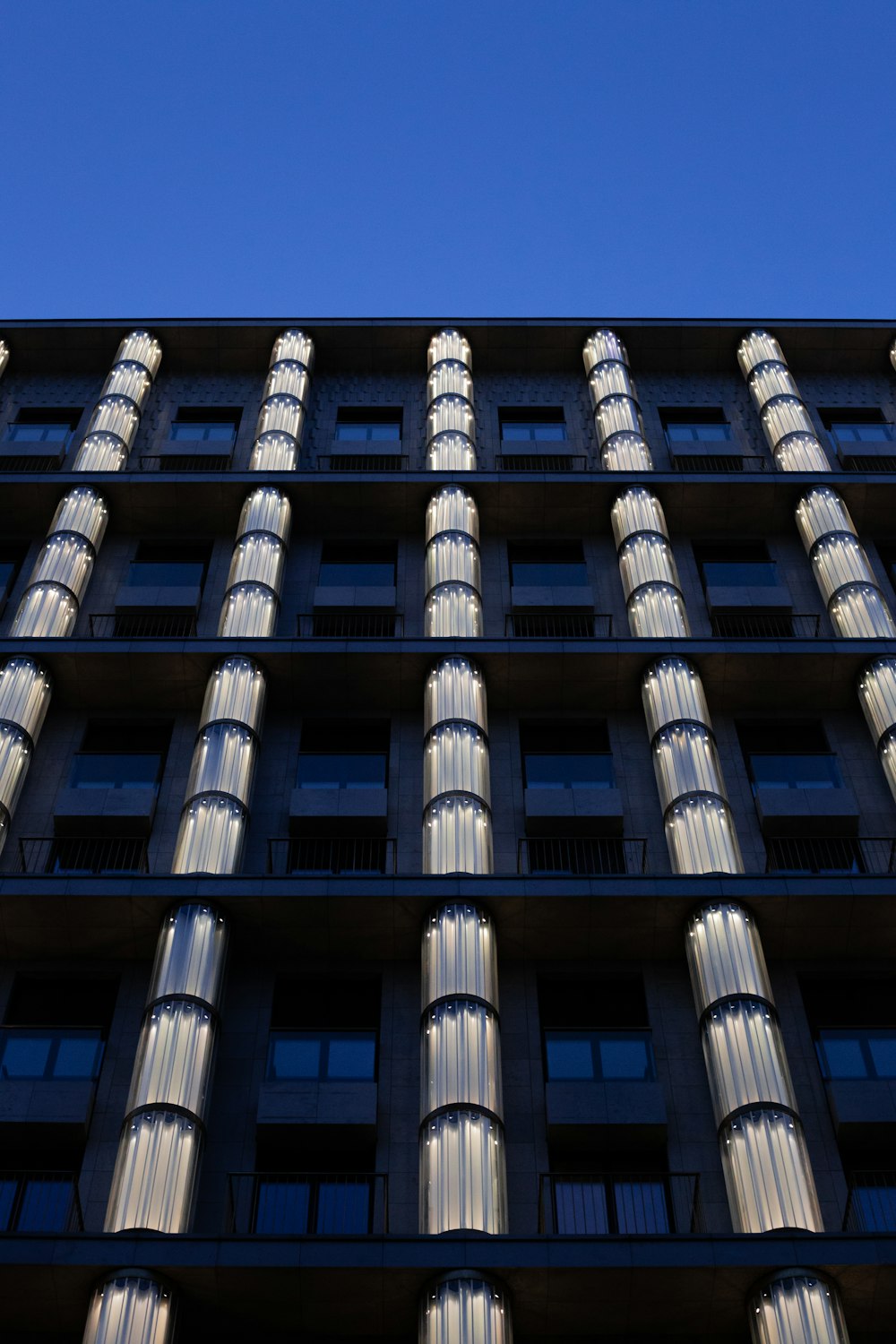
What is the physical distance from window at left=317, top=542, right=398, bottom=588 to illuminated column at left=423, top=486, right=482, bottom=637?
1.29 meters

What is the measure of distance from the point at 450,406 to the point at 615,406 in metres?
4.43

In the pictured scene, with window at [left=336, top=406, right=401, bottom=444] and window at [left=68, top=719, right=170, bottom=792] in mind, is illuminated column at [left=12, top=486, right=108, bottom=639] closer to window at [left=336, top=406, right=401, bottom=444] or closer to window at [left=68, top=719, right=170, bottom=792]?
window at [left=68, top=719, right=170, bottom=792]

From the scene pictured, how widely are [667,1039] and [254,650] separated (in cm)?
1173

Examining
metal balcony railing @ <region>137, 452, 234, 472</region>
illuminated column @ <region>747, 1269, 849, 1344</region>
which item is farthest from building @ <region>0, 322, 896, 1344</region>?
metal balcony railing @ <region>137, 452, 234, 472</region>

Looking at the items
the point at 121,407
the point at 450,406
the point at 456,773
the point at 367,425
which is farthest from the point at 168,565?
the point at 456,773

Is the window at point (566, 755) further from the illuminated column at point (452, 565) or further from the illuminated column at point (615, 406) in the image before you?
the illuminated column at point (615, 406)

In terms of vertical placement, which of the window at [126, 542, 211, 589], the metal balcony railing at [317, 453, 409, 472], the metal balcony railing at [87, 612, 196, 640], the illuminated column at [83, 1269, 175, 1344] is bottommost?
Result: the illuminated column at [83, 1269, 175, 1344]

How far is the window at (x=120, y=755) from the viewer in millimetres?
27391

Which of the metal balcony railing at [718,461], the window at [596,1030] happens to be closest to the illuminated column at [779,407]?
the metal balcony railing at [718,461]

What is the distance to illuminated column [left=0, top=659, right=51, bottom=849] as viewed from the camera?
84.4 ft

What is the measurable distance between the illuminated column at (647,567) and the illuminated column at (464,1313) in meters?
14.9

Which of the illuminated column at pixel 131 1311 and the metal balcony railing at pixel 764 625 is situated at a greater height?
the metal balcony railing at pixel 764 625

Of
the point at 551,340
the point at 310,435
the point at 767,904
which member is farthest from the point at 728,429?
the point at 767,904

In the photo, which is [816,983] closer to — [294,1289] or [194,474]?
[294,1289]
